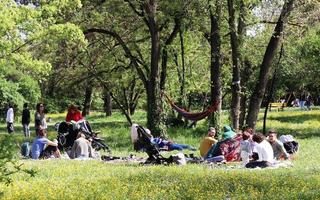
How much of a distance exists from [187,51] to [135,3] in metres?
8.06

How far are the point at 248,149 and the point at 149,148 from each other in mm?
2755

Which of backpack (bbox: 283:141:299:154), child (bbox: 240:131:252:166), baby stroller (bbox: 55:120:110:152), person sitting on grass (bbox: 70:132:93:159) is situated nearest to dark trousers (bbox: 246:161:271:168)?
child (bbox: 240:131:252:166)

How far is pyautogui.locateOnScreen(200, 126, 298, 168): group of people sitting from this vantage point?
583 inches

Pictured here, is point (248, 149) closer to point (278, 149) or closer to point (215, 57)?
point (278, 149)

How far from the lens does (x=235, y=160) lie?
54.3 ft

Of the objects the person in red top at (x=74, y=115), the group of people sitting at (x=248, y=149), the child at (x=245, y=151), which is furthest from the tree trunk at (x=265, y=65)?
the child at (x=245, y=151)

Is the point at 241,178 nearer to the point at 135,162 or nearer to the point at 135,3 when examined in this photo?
the point at 135,162

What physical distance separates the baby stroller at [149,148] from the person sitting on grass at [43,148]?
2844 millimetres

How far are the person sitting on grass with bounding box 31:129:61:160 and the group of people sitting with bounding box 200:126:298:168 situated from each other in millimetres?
4633

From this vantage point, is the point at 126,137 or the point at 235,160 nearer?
the point at 235,160

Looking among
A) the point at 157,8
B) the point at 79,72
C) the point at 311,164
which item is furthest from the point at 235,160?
the point at 79,72

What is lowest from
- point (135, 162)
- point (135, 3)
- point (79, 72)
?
point (135, 162)

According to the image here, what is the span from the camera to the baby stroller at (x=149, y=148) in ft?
51.8

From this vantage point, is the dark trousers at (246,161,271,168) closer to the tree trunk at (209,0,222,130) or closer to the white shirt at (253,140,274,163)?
the white shirt at (253,140,274,163)
